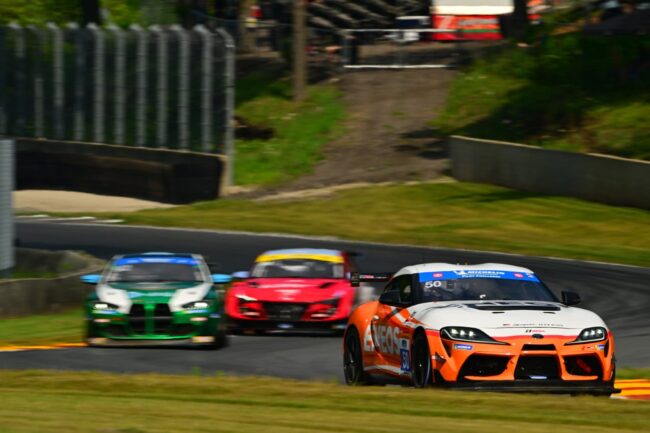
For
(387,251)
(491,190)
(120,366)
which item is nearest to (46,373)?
(120,366)

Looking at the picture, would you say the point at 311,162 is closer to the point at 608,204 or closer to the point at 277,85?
the point at 277,85

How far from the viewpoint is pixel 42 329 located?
1934 centimetres

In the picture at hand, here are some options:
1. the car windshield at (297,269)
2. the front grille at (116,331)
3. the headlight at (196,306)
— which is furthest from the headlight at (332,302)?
the front grille at (116,331)

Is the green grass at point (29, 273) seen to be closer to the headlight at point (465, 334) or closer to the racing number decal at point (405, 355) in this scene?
the racing number decal at point (405, 355)

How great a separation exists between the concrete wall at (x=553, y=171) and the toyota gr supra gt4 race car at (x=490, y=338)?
73.9ft

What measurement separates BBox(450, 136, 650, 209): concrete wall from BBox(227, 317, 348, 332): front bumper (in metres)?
17.0

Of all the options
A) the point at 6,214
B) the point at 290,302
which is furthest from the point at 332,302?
the point at 6,214

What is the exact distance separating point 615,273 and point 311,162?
2211 cm

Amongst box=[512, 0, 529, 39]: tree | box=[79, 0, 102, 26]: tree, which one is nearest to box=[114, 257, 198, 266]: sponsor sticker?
box=[512, 0, 529, 39]: tree

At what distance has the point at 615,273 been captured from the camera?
25953mm

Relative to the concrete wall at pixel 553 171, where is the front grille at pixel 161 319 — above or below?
above

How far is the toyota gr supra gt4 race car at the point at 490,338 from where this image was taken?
1153cm

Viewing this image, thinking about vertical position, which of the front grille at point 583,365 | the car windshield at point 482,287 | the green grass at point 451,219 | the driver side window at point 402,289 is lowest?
the green grass at point 451,219

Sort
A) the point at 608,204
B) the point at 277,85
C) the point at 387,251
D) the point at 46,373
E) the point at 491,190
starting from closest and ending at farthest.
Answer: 1. the point at 46,373
2. the point at 387,251
3. the point at 608,204
4. the point at 491,190
5. the point at 277,85
